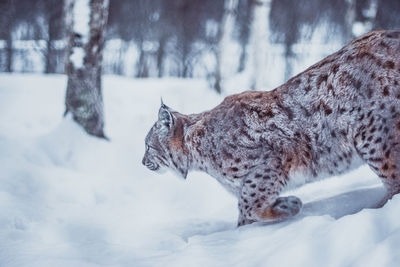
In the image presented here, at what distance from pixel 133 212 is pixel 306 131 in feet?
5.98

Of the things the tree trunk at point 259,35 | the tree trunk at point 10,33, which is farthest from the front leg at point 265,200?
the tree trunk at point 10,33

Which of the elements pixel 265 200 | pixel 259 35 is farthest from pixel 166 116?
pixel 259 35

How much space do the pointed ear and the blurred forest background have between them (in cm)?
905

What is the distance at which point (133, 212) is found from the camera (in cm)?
384

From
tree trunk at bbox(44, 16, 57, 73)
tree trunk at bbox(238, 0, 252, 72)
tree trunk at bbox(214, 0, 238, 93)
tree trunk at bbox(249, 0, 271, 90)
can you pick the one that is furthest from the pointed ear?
tree trunk at bbox(238, 0, 252, 72)

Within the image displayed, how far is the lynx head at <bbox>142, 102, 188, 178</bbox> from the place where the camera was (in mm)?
3592

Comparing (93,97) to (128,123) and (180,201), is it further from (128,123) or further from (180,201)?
(180,201)

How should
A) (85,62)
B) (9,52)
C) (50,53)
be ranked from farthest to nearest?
(50,53), (9,52), (85,62)

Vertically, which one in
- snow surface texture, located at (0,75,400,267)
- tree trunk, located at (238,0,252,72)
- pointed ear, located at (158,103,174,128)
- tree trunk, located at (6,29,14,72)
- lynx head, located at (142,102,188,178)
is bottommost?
snow surface texture, located at (0,75,400,267)

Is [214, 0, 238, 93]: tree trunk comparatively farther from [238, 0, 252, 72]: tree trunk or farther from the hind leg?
the hind leg

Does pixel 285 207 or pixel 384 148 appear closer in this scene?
pixel 384 148

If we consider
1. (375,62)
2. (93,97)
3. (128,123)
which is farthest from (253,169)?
(128,123)

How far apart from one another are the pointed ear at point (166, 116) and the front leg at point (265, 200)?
36.1 inches

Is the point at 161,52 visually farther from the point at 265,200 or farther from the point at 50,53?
the point at 265,200
